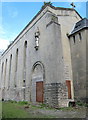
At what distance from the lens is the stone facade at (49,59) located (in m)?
9.34

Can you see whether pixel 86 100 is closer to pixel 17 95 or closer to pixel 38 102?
pixel 38 102

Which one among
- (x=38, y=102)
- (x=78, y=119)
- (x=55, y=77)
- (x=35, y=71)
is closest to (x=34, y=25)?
(x=35, y=71)

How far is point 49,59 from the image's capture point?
10375 mm

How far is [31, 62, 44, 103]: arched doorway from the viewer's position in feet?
34.8

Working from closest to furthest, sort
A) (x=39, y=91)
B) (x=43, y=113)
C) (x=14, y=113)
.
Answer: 1. (x=14, y=113)
2. (x=43, y=113)
3. (x=39, y=91)

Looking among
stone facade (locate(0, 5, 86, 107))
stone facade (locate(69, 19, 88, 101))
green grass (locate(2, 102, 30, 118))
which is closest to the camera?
green grass (locate(2, 102, 30, 118))

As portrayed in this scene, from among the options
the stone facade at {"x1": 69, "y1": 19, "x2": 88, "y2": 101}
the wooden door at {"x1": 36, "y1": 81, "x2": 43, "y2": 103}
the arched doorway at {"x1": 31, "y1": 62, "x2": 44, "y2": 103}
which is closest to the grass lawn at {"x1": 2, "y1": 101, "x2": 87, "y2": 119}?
the stone facade at {"x1": 69, "y1": 19, "x2": 88, "y2": 101}

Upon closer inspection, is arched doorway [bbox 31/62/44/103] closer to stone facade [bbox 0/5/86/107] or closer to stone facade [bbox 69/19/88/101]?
stone facade [bbox 0/5/86/107]

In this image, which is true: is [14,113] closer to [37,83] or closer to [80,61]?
[37,83]

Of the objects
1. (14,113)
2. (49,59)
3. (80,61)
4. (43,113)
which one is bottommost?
(43,113)

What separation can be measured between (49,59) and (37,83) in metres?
2.81

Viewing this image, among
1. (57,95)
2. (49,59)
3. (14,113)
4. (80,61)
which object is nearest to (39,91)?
(57,95)

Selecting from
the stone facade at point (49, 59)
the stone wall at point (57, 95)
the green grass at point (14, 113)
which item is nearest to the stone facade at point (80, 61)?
the stone facade at point (49, 59)

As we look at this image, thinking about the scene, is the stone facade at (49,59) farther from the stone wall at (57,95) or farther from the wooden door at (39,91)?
the wooden door at (39,91)
